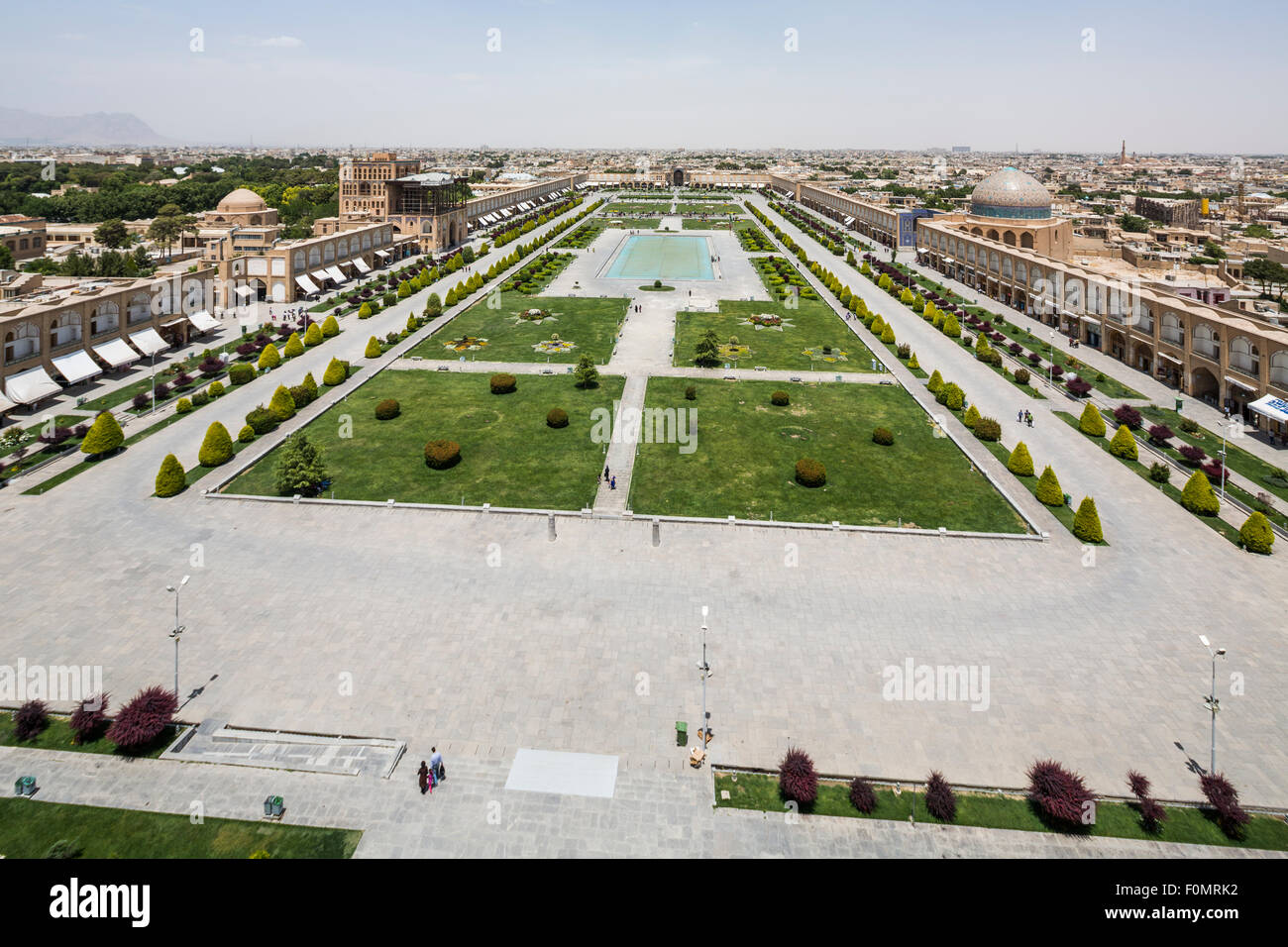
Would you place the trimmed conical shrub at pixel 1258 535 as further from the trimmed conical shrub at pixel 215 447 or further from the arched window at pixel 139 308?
the arched window at pixel 139 308

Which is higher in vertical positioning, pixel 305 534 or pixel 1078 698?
pixel 305 534

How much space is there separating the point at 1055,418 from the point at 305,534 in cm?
3787

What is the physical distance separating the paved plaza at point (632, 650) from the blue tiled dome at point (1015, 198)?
6280 cm

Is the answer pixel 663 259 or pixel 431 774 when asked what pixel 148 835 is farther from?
pixel 663 259

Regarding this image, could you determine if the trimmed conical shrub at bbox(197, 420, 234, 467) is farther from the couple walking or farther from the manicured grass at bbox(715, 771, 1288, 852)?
the manicured grass at bbox(715, 771, 1288, 852)

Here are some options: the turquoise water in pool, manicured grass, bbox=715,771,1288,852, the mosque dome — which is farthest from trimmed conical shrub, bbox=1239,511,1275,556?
the mosque dome

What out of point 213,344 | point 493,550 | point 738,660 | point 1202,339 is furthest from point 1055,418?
point 213,344

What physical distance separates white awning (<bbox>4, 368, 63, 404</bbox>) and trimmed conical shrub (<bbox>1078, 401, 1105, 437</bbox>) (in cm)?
5482

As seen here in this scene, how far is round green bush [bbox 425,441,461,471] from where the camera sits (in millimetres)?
30219

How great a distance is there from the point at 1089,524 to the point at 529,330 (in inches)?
1602

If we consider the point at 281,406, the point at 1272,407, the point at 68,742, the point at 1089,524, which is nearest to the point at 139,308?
the point at 281,406

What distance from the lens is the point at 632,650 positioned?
19.0m
